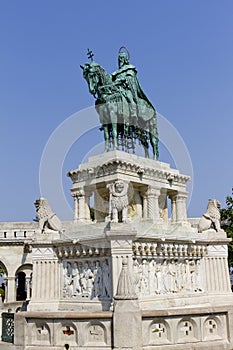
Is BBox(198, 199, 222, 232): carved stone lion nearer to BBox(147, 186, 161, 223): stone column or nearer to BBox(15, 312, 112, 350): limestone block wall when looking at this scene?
BBox(147, 186, 161, 223): stone column

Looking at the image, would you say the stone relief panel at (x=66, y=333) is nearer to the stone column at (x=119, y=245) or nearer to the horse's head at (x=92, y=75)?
the stone column at (x=119, y=245)

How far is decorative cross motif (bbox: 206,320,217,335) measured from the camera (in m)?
11.5

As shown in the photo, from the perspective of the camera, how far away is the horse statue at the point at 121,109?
17.0 m

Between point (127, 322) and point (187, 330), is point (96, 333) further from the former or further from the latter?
point (187, 330)

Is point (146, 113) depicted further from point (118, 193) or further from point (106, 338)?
point (106, 338)

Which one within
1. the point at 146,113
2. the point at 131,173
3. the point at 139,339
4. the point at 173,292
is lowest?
the point at 139,339

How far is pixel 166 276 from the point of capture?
14086mm

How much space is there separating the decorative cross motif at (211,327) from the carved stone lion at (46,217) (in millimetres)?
6406

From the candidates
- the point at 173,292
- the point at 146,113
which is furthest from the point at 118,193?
the point at 146,113

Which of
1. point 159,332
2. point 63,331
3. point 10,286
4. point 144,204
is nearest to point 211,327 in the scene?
point 159,332

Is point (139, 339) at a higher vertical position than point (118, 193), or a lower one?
lower

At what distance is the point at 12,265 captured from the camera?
36.9m

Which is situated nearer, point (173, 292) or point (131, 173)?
point (173, 292)

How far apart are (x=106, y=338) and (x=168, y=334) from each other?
1706mm
